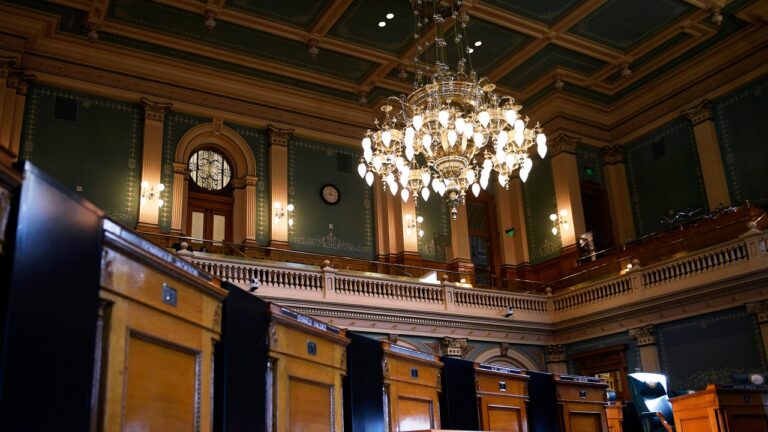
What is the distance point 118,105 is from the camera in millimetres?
14445

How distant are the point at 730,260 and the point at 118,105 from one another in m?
11.7

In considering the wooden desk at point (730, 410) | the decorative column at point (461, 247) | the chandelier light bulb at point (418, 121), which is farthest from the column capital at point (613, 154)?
the wooden desk at point (730, 410)

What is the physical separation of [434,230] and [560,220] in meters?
2.91

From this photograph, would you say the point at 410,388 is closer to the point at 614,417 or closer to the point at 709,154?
the point at 614,417

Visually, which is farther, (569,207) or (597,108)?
(597,108)

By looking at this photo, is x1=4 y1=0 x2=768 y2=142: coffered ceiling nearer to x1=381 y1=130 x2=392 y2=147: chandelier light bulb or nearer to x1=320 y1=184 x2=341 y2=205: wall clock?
x1=320 y1=184 x2=341 y2=205: wall clock

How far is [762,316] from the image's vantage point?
1121cm

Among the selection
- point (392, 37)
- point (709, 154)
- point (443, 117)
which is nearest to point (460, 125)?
point (443, 117)

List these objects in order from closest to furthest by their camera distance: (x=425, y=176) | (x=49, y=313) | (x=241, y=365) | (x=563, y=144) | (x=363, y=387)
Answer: (x=49, y=313) → (x=241, y=365) → (x=363, y=387) → (x=425, y=176) → (x=563, y=144)

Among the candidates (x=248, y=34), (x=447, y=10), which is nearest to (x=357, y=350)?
(x=447, y=10)

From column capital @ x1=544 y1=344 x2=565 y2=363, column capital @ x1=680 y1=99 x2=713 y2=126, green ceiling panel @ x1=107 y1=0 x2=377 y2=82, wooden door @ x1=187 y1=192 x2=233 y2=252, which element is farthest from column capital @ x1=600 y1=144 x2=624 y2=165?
wooden door @ x1=187 y1=192 x2=233 y2=252

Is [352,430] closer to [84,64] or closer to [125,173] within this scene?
[125,173]

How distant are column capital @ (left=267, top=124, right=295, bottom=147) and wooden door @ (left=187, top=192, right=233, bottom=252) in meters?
1.60

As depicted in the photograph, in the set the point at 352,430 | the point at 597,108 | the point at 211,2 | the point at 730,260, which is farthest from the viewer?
the point at 597,108
